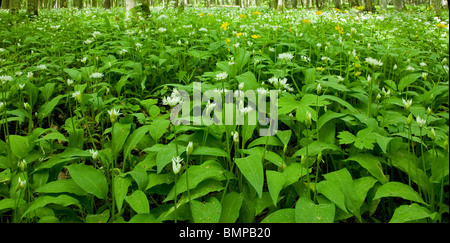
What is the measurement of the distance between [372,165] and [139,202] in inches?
47.3

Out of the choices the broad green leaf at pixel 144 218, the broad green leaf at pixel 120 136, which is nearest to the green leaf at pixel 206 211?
the broad green leaf at pixel 144 218

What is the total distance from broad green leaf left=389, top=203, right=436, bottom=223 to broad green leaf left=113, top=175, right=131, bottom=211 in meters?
1.18

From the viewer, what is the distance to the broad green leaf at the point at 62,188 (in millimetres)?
1347

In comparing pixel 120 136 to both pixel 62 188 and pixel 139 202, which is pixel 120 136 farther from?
pixel 139 202

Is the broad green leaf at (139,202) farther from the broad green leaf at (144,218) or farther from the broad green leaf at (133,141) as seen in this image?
the broad green leaf at (133,141)

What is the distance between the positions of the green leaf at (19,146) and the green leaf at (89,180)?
47 centimetres

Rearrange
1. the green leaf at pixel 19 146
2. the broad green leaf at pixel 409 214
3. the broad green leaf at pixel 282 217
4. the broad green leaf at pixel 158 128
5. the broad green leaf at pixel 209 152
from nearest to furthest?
the broad green leaf at pixel 409 214
the broad green leaf at pixel 282 217
the broad green leaf at pixel 209 152
the green leaf at pixel 19 146
the broad green leaf at pixel 158 128

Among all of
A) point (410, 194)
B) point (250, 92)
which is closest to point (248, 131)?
point (250, 92)

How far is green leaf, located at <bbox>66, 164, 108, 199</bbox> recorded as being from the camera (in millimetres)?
1334

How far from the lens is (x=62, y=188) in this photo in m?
1.37

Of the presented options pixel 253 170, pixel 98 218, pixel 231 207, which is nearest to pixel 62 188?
pixel 98 218

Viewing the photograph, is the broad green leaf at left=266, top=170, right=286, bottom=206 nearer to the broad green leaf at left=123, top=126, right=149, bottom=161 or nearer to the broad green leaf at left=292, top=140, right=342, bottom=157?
the broad green leaf at left=292, top=140, right=342, bottom=157
